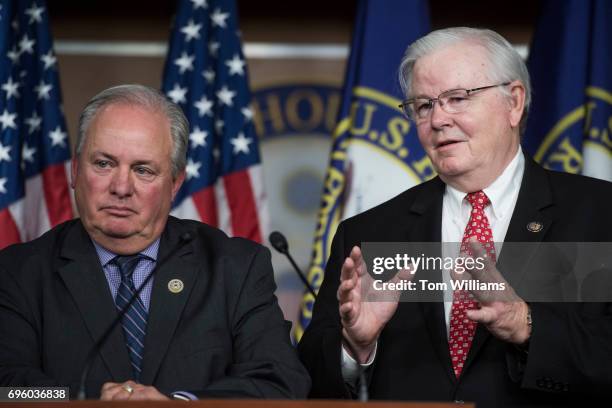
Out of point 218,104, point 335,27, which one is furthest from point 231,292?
point 335,27

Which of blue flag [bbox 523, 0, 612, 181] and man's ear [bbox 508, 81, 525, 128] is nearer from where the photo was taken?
man's ear [bbox 508, 81, 525, 128]

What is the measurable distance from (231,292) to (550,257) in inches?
36.1

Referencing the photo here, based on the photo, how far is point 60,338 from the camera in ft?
9.00

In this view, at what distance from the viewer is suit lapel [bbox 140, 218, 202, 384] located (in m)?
2.73

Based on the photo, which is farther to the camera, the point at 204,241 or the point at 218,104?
the point at 218,104

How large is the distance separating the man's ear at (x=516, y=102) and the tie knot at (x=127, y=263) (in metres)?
1.21

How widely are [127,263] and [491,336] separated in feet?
3.48

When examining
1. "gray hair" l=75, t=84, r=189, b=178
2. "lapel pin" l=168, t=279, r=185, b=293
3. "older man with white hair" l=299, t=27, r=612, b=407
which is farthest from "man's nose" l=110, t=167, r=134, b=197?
"older man with white hair" l=299, t=27, r=612, b=407

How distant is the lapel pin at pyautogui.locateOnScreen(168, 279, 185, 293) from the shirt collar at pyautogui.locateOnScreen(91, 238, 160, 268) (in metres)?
0.11

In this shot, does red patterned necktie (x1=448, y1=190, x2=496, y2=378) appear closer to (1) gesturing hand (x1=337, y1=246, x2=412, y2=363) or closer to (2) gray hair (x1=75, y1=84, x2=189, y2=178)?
(1) gesturing hand (x1=337, y1=246, x2=412, y2=363)

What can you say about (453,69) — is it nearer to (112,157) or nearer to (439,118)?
(439,118)

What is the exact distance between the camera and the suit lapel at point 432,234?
2.84m

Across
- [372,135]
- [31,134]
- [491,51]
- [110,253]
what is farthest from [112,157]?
[372,135]

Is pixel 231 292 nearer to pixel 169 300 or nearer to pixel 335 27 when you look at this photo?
pixel 169 300
